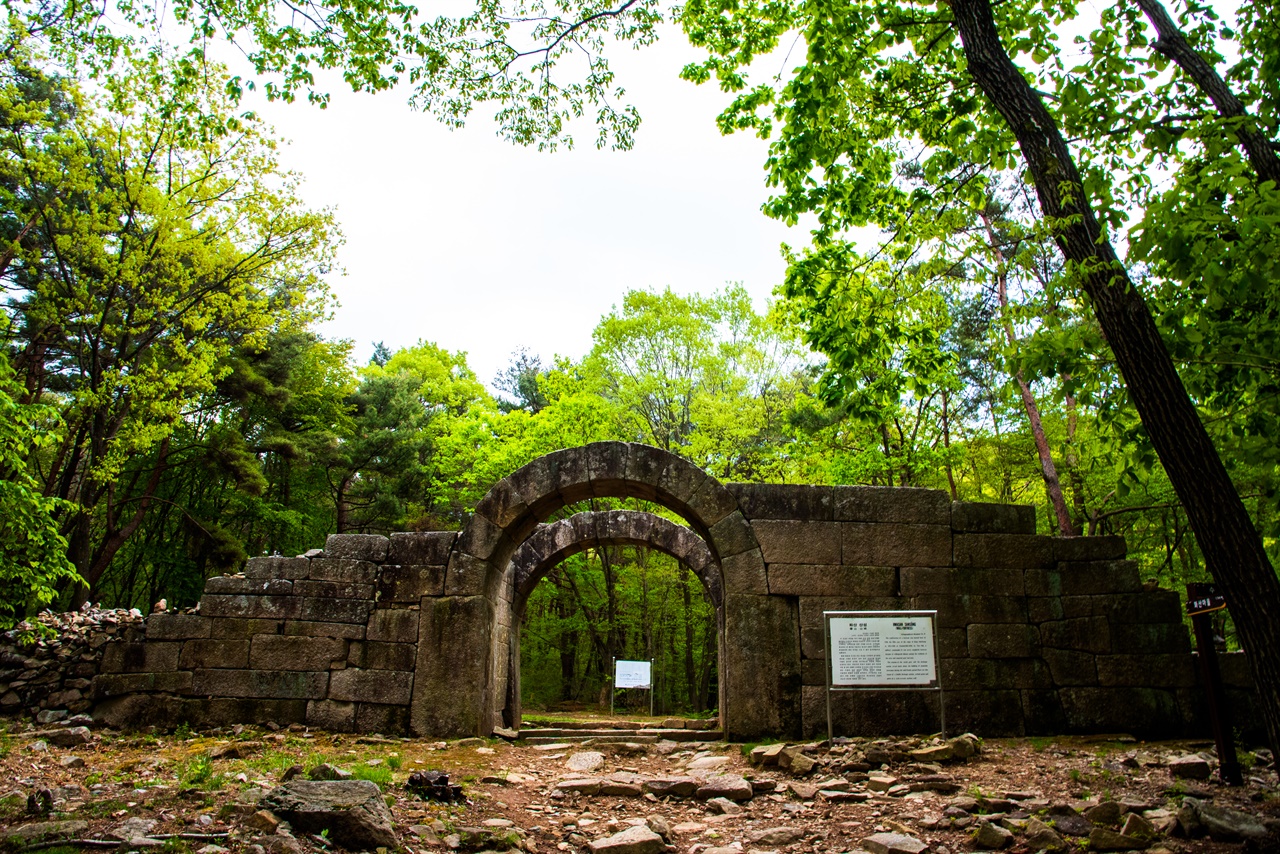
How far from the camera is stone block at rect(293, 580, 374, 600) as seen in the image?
8219 mm

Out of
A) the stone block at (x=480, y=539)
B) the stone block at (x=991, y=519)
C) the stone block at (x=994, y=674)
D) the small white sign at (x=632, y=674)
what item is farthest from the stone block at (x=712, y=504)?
the small white sign at (x=632, y=674)

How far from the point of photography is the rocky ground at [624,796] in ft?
12.6

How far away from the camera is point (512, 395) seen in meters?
31.2

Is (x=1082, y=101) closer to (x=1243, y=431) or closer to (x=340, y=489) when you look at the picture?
(x=1243, y=431)

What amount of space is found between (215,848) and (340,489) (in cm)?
2109

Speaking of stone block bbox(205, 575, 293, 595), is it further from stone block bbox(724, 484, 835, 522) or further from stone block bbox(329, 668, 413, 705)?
stone block bbox(724, 484, 835, 522)

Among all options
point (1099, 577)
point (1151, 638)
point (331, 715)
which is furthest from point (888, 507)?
point (331, 715)

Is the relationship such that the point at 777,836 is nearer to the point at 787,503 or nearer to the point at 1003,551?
the point at 787,503

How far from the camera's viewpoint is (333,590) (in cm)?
823

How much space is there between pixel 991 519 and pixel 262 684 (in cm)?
792

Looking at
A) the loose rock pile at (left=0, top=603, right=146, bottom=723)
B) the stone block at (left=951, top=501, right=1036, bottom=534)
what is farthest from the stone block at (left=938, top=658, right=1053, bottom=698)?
the loose rock pile at (left=0, top=603, right=146, bottom=723)

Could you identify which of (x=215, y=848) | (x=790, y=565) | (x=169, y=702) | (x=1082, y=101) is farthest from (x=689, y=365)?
(x=215, y=848)

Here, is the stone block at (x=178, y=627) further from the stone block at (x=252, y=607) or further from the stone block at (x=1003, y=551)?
the stone block at (x=1003, y=551)

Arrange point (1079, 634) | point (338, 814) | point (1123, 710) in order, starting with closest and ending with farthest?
point (338, 814), point (1123, 710), point (1079, 634)
